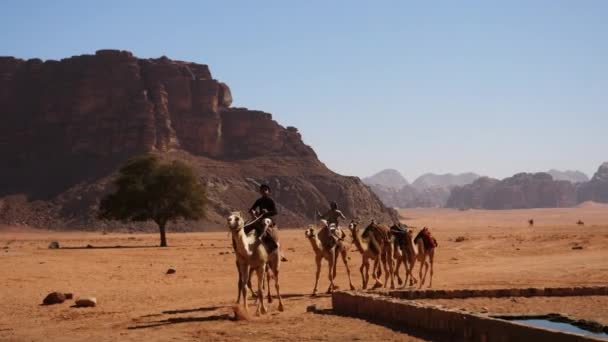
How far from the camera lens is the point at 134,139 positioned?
144 metres

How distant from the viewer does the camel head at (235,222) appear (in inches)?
704

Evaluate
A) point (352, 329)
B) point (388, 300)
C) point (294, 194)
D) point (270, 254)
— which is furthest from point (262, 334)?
point (294, 194)

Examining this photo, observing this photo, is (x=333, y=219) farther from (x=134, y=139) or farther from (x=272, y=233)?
(x=134, y=139)

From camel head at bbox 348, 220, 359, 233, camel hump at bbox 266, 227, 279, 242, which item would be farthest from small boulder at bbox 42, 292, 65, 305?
camel head at bbox 348, 220, 359, 233

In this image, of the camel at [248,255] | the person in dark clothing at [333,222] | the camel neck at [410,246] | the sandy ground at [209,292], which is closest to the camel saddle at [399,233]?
the camel neck at [410,246]

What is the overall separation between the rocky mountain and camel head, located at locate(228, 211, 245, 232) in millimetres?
108225

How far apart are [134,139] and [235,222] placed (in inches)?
5091

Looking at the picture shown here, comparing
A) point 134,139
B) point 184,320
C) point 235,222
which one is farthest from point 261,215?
point 134,139

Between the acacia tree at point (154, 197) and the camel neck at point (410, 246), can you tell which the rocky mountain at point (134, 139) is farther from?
the camel neck at point (410, 246)

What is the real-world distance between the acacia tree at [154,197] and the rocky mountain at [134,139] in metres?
58.6

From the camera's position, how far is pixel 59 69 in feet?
521

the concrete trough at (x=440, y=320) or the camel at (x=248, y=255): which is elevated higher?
the camel at (x=248, y=255)

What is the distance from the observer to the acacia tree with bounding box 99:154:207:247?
215 ft

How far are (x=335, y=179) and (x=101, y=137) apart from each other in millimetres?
43491
